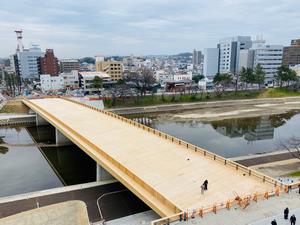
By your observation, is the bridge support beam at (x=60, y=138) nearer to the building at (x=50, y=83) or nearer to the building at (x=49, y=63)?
the building at (x=50, y=83)

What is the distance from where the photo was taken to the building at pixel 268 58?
103m

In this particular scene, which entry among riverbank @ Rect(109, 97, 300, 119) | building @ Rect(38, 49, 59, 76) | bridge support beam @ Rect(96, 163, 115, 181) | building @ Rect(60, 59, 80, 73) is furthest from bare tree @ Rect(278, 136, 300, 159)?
building @ Rect(60, 59, 80, 73)

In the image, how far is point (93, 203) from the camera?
57.6 feet

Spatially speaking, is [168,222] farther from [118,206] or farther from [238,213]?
[118,206]

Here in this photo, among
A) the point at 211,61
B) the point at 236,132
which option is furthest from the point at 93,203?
the point at 211,61

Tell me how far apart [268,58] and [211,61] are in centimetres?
2709

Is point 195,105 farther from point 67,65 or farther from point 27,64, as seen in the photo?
point 27,64

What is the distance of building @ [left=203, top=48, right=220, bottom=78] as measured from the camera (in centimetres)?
12119

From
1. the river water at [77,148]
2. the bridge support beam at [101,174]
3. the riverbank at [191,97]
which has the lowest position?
the river water at [77,148]

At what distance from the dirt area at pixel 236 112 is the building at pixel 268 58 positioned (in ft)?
120

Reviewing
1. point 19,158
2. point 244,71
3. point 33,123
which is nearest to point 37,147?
point 19,158

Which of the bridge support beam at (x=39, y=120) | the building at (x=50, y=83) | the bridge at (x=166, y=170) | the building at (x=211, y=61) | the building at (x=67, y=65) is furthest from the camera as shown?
the building at (x=67, y=65)

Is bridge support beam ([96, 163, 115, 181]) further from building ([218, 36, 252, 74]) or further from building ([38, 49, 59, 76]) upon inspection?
building ([218, 36, 252, 74])

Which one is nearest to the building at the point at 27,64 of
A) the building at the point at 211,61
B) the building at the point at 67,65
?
the building at the point at 67,65
